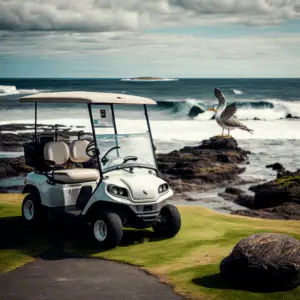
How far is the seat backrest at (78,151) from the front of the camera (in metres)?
13.1

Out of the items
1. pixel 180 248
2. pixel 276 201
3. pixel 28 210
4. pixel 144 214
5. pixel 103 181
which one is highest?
pixel 103 181

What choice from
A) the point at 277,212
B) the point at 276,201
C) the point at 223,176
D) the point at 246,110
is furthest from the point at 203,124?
the point at 277,212

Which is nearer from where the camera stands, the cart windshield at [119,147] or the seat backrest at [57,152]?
the cart windshield at [119,147]

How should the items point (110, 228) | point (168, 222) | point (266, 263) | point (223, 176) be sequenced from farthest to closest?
point (223, 176), point (168, 222), point (110, 228), point (266, 263)

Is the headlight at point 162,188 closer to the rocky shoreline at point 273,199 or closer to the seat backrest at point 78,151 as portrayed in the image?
the seat backrest at point 78,151

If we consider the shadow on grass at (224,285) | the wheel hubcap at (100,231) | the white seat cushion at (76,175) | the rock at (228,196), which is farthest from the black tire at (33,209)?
the rock at (228,196)

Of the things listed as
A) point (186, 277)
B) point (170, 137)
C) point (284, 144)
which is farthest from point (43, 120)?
point (186, 277)

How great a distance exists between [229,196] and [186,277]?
38.7 ft

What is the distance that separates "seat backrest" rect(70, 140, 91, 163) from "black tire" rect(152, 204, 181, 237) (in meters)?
2.17

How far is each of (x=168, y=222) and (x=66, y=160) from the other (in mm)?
2558

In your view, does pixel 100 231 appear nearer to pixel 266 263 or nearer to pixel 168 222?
pixel 168 222

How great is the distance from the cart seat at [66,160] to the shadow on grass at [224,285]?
353 centimetres

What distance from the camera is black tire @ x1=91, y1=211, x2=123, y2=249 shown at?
10891 mm

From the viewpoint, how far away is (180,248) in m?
11.3
